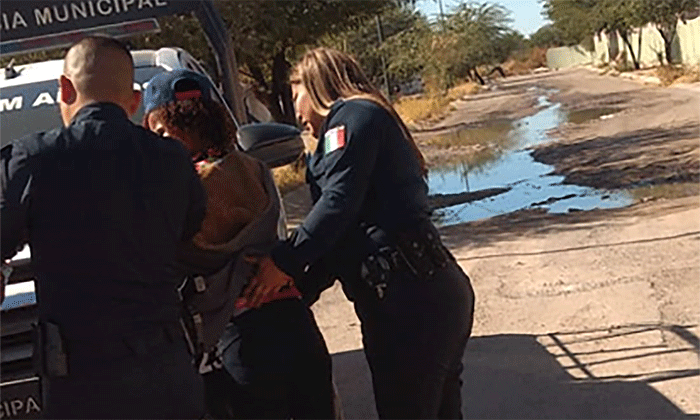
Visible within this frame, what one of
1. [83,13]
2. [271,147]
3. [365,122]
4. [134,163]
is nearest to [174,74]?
[365,122]

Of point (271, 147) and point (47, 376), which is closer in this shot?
point (47, 376)

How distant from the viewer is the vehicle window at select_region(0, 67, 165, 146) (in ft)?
19.6

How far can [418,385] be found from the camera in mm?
3734

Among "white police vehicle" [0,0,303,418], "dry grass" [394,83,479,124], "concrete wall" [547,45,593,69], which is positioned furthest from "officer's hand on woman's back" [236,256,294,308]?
"concrete wall" [547,45,593,69]

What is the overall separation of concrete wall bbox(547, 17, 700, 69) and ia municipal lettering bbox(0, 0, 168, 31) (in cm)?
4486

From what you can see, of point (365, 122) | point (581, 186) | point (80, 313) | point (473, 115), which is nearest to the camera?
point (80, 313)

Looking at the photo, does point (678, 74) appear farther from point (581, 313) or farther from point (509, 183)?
point (581, 313)

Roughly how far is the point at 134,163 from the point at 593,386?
4.04 m

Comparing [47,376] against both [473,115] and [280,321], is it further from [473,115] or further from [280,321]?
[473,115]

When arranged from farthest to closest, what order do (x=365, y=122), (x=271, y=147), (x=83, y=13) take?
(x=83, y=13), (x=271, y=147), (x=365, y=122)

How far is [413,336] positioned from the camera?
3695 millimetres

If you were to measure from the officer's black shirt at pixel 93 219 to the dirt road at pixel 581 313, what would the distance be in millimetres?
3408

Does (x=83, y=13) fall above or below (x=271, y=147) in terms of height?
above

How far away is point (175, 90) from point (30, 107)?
268 cm
